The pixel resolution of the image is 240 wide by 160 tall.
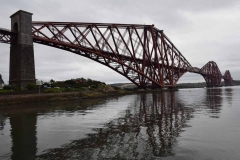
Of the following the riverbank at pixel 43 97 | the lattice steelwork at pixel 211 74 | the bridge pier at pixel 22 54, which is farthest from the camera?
the lattice steelwork at pixel 211 74

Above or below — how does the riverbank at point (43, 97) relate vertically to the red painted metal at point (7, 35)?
below

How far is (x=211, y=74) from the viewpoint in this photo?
178125 millimetres

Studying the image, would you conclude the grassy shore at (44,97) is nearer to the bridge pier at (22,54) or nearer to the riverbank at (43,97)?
the riverbank at (43,97)

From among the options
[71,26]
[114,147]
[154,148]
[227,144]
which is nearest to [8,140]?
[114,147]

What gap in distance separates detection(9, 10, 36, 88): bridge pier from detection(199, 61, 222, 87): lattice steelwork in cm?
15361

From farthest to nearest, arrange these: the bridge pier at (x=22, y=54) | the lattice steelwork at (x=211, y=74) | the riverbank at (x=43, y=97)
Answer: the lattice steelwork at (x=211, y=74), the bridge pier at (x=22, y=54), the riverbank at (x=43, y=97)

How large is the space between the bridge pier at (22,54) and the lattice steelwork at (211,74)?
154 meters

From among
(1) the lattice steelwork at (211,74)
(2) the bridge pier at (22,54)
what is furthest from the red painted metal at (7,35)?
(1) the lattice steelwork at (211,74)

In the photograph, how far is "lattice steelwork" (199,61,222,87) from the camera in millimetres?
172625

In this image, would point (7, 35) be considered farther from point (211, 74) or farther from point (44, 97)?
point (211, 74)

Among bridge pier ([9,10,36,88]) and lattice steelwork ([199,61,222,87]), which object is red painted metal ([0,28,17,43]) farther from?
lattice steelwork ([199,61,222,87])

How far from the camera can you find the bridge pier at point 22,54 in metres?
36.0

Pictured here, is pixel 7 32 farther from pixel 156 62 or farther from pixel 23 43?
pixel 156 62

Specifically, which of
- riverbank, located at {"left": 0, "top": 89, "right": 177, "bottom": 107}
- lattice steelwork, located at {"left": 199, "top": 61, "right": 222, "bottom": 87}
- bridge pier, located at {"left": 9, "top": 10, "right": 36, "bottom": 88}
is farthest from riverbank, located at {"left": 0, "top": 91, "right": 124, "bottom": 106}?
lattice steelwork, located at {"left": 199, "top": 61, "right": 222, "bottom": 87}
